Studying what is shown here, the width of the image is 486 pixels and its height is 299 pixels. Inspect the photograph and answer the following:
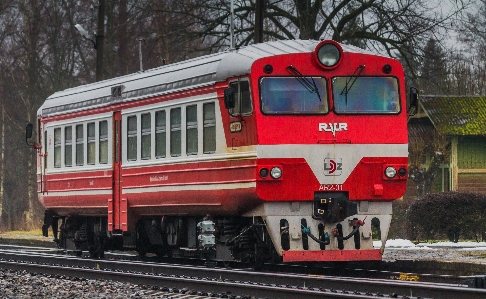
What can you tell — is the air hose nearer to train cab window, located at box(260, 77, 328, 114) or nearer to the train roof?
train cab window, located at box(260, 77, 328, 114)

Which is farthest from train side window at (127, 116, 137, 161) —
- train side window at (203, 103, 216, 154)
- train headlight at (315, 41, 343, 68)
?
train headlight at (315, 41, 343, 68)

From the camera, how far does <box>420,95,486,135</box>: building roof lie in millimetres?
46594

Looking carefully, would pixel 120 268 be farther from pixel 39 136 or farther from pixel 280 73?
pixel 39 136

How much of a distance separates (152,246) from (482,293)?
34.2 feet

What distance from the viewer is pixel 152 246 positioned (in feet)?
67.6

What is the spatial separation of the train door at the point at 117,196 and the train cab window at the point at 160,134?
145 cm

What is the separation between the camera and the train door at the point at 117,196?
1989 cm

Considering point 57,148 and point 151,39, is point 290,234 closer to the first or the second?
point 57,148

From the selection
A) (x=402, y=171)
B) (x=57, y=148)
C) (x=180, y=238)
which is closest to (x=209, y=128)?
(x=180, y=238)

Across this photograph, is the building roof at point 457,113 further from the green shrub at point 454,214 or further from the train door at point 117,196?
the train door at point 117,196

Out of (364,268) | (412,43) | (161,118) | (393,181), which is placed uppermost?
(412,43)

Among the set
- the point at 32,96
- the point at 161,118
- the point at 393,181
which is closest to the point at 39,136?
the point at 161,118

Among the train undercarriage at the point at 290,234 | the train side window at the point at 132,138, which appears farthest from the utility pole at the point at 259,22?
the train undercarriage at the point at 290,234

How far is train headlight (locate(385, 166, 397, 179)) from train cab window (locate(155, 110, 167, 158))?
3894 millimetres
